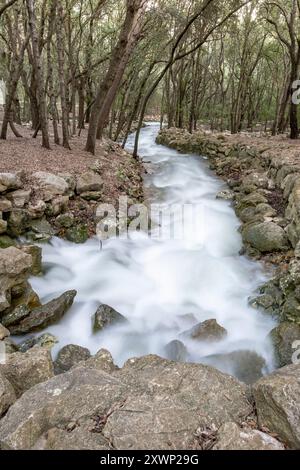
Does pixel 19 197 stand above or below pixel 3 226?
above

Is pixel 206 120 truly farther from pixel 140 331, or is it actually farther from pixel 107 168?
pixel 140 331

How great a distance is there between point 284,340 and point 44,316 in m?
3.49

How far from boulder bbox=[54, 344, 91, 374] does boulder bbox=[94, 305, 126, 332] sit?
0.76 m

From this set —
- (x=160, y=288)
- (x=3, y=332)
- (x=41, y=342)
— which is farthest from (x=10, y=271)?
(x=160, y=288)

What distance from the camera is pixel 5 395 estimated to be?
2.97m

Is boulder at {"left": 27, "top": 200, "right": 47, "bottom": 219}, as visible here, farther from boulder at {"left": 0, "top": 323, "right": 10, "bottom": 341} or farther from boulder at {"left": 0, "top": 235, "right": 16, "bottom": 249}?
boulder at {"left": 0, "top": 323, "right": 10, "bottom": 341}

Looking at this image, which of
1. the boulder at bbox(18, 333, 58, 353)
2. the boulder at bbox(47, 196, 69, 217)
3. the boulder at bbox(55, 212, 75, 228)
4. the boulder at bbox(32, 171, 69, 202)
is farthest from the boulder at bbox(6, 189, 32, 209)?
the boulder at bbox(18, 333, 58, 353)

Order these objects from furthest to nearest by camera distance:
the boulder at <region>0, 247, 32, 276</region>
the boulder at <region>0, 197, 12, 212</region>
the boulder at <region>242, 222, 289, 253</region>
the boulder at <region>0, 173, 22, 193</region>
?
1. the boulder at <region>242, 222, 289, 253</region>
2. the boulder at <region>0, 173, 22, 193</region>
3. the boulder at <region>0, 197, 12, 212</region>
4. the boulder at <region>0, 247, 32, 276</region>

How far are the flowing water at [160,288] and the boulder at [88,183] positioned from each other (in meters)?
1.59

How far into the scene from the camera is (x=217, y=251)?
321 inches

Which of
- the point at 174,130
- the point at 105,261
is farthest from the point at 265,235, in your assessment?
the point at 174,130

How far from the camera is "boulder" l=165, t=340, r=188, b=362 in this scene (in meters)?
5.04

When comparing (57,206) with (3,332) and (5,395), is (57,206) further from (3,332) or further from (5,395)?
(5,395)

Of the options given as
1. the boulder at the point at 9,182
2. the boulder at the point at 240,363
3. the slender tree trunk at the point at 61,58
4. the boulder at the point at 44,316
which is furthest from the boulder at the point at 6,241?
the slender tree trunk at the point at 61,58
